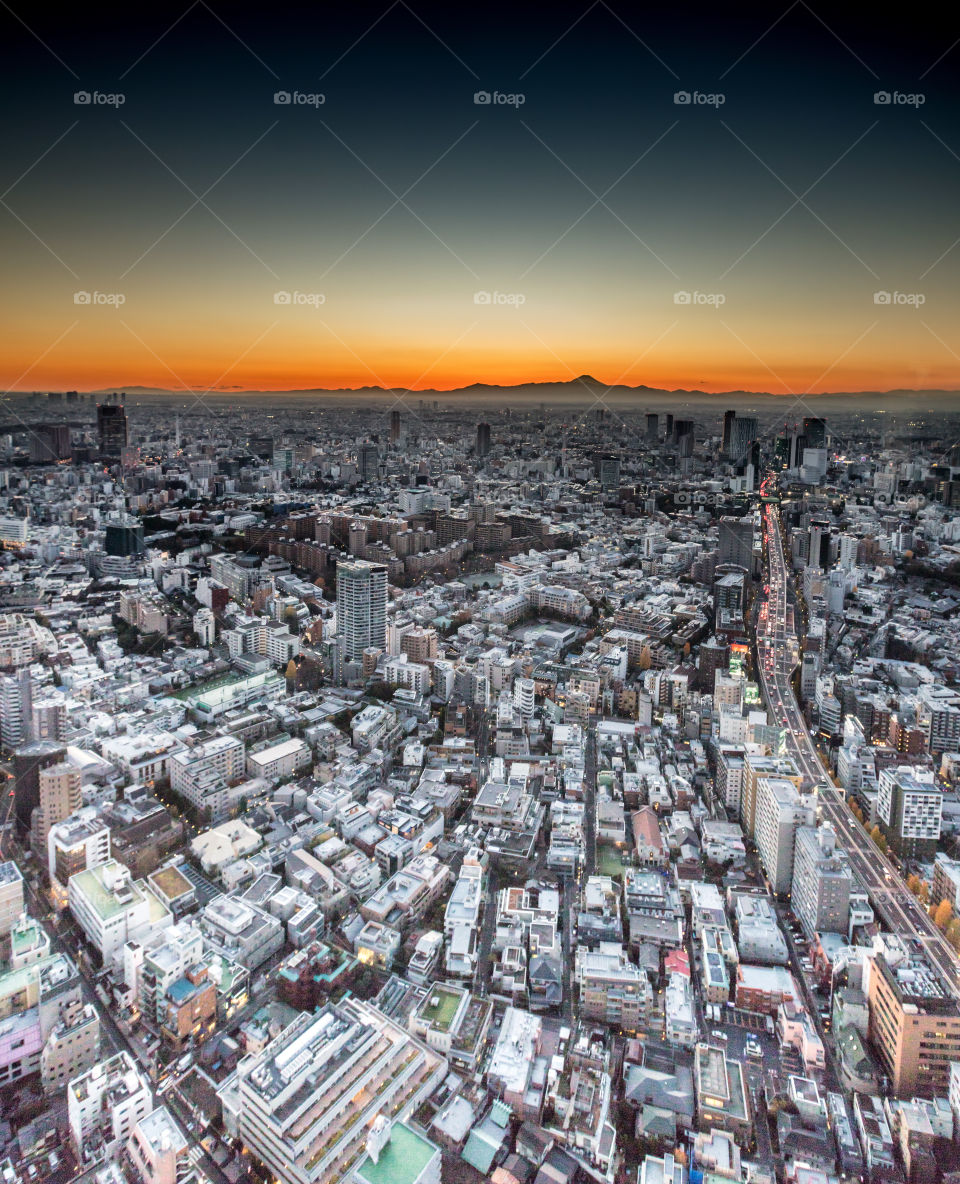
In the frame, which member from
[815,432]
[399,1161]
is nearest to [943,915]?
[399,1161]

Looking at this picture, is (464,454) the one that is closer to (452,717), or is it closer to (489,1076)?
(452,717)

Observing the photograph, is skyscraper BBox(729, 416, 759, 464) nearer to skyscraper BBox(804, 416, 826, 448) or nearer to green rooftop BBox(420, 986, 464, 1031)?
skyscraper BBox(804, 416, 826, 448)

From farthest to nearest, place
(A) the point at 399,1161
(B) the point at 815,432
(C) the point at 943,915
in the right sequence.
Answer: (B) the point at 815,432 → (C) the point at 943,915 → (A) the point at 399,1161

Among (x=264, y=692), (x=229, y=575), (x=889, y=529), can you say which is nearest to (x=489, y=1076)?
(x=264, y=692)

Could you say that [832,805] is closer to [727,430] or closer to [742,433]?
[742,433]

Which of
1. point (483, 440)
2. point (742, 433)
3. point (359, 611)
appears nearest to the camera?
point (359, 611)

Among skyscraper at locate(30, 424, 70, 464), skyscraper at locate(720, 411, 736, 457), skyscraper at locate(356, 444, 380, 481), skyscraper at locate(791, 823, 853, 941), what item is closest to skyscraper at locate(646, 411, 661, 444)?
skyscraper at locate(720, 411, 736, 457)
